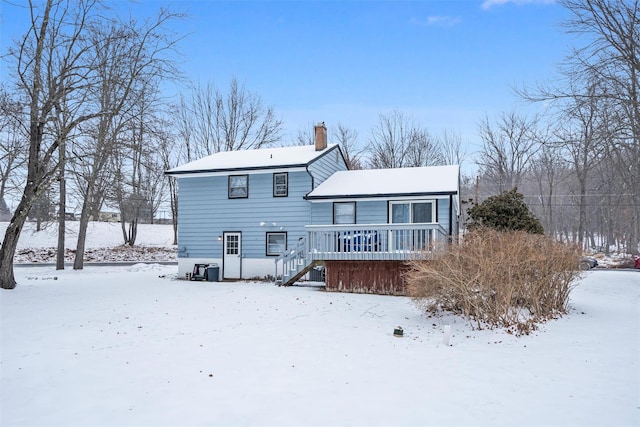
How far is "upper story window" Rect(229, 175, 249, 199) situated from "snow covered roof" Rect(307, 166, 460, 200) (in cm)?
293

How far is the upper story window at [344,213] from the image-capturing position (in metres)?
16.6

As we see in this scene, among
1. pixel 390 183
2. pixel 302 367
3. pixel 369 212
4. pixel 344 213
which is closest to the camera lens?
pixel 302 367

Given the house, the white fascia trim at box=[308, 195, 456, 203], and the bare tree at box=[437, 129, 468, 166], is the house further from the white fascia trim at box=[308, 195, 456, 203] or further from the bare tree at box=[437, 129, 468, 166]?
the bare tree at box=[437, 129, 468, 166]

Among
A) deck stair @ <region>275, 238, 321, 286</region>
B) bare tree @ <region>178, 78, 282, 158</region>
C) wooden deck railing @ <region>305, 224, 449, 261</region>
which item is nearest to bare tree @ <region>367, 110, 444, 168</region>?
bare tree @ <region>178, 78, 282, 158</region>

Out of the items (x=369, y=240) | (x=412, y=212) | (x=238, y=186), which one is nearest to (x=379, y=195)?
(x=412, y=212)

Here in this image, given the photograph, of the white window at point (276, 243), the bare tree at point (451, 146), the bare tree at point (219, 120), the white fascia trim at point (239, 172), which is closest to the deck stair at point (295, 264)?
the white window at point (276, 243)

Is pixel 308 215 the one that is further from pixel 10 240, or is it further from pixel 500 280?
pixel 10 240

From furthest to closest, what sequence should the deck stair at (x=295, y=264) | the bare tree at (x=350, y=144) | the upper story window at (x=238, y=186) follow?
the bare tree at (x=350, y=144) → the upper story window at (x=238, y=186) → the deck stair at (x=295, y=264)

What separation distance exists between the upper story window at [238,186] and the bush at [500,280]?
10149mm

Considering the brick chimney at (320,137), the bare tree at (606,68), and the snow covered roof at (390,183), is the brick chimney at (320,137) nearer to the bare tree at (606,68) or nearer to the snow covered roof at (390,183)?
the snow covered roof at (390,183)

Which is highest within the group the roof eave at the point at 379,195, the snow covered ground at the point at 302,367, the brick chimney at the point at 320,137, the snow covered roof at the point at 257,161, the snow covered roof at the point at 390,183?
the brick chimney at the point at 320,137

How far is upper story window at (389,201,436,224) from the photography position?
611 inches

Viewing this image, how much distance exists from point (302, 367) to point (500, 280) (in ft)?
14.9

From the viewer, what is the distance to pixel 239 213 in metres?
18.0
